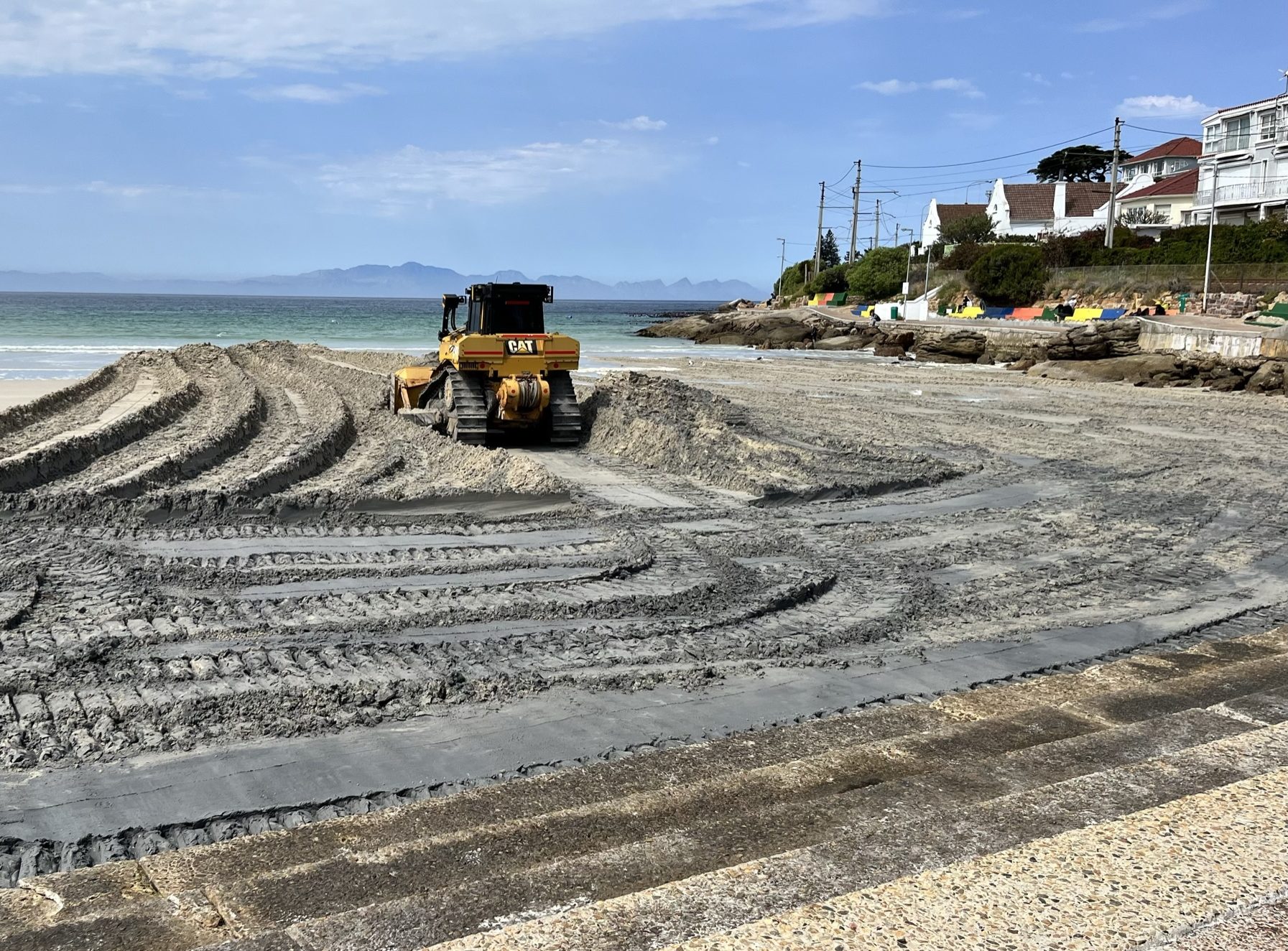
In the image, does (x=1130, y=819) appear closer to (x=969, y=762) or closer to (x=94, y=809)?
(x=969, y=762)

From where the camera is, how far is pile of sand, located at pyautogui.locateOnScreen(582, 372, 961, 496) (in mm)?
12266

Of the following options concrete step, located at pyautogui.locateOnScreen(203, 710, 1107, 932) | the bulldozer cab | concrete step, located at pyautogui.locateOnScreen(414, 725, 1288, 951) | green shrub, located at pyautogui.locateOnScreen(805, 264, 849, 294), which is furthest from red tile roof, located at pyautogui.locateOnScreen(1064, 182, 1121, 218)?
concrete step, located at pyautogui.locateOnScreen(414, 725, 1288, 951)

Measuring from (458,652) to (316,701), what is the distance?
1016 mm

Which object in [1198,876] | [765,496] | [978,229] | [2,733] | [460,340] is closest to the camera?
[1198,876]

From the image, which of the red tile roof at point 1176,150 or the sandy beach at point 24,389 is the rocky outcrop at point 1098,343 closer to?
the sandy beach at point 24,389

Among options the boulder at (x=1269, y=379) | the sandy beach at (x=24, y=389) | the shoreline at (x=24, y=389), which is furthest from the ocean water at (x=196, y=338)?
the boulder at (x=1269, y=379)

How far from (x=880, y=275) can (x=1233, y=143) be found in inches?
893

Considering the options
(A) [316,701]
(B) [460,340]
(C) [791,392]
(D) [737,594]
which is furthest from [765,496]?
(C) [791,392]

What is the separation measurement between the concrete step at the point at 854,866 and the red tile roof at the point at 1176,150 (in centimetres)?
8485

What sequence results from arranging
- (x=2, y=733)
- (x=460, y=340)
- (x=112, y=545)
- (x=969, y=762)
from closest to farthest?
(x=969, y=762) → (x=2, y=733) → (x=112, y=545) → (x=460, y=340)

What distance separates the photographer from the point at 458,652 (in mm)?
6281

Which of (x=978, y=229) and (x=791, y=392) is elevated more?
(x=978, y=229)

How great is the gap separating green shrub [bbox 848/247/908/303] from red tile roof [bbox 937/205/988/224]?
62.6ft

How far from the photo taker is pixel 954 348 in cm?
3969
